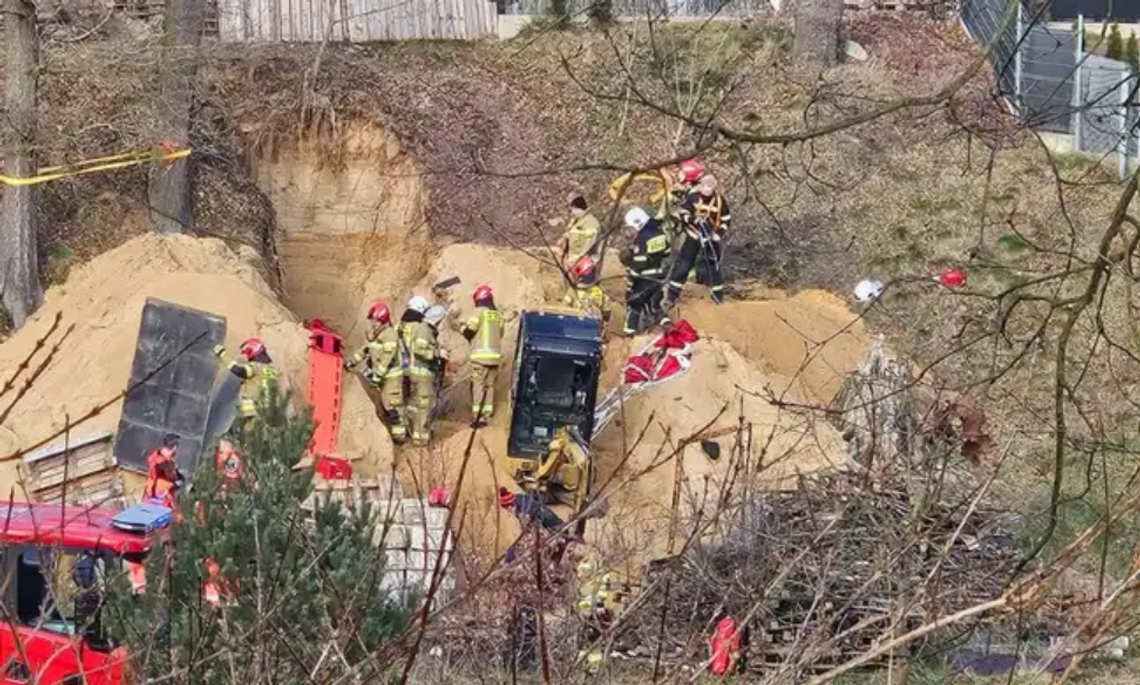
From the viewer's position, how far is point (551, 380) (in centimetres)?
1545

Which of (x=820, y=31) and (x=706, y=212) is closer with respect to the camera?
(x=706, y=212)

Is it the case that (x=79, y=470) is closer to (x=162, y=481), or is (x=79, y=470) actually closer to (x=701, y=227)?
(x=162, y=481)

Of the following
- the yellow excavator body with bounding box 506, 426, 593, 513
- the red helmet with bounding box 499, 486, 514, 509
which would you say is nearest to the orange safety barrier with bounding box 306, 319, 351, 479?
the yellow excavator body with bounding box 506, 426, 593, 513

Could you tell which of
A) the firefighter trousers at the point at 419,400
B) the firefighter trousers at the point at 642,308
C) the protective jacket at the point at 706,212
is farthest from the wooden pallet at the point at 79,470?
the protective jacket at the point at 706,212

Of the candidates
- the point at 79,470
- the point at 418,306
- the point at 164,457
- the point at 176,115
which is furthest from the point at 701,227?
the point at 176,115

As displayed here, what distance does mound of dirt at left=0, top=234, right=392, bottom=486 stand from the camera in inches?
629

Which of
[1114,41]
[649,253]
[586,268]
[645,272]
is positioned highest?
[1114,41]

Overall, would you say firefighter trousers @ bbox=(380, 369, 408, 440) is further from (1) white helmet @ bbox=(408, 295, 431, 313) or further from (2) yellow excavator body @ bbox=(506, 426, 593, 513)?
(2) yellow excavator body @ bbox=(506, 426, 593, 513)

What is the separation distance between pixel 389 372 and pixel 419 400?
399 millimetres

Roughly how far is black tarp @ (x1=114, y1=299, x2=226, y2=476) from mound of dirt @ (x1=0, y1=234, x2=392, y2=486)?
0.30 m

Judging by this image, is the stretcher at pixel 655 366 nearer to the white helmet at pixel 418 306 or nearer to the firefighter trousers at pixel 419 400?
the firefighter trousers at pixel 419 400

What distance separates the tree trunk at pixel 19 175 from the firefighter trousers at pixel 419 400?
505cm

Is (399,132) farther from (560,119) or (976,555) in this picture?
(976,555)

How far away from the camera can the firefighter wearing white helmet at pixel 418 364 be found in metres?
16.3
